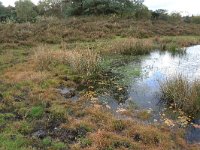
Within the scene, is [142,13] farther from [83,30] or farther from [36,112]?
[36,112]

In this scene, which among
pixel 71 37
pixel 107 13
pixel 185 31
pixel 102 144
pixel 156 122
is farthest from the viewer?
pixel 107 13

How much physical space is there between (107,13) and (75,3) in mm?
4183

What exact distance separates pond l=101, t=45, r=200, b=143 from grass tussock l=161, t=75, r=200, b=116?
1.38ft

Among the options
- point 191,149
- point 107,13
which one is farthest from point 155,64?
point 107,13

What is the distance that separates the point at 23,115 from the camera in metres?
9.58

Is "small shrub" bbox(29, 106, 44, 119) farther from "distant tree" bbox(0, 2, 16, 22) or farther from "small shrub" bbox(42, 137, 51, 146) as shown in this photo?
"distant tree" bbox(0, 2, 16, 22)

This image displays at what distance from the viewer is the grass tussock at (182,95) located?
392 inches

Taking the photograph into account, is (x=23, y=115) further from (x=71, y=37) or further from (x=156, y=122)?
(x=71, y=37)

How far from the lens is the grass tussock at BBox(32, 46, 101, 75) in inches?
557

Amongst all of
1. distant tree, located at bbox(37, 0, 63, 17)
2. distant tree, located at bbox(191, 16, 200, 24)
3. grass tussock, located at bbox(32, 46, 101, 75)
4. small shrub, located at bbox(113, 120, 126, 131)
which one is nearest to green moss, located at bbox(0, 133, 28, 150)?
small shrub, located at bbox(113, 120, 126, 131)

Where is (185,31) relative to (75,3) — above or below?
below

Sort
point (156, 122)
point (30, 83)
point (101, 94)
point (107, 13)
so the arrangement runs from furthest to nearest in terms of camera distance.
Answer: point (107, 13), point (30, 83), point (101, 94), point (156, 122)

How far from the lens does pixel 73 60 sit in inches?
577

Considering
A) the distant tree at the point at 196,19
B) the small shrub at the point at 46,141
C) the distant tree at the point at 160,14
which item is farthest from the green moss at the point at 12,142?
the distant tree at the point at 196,19
